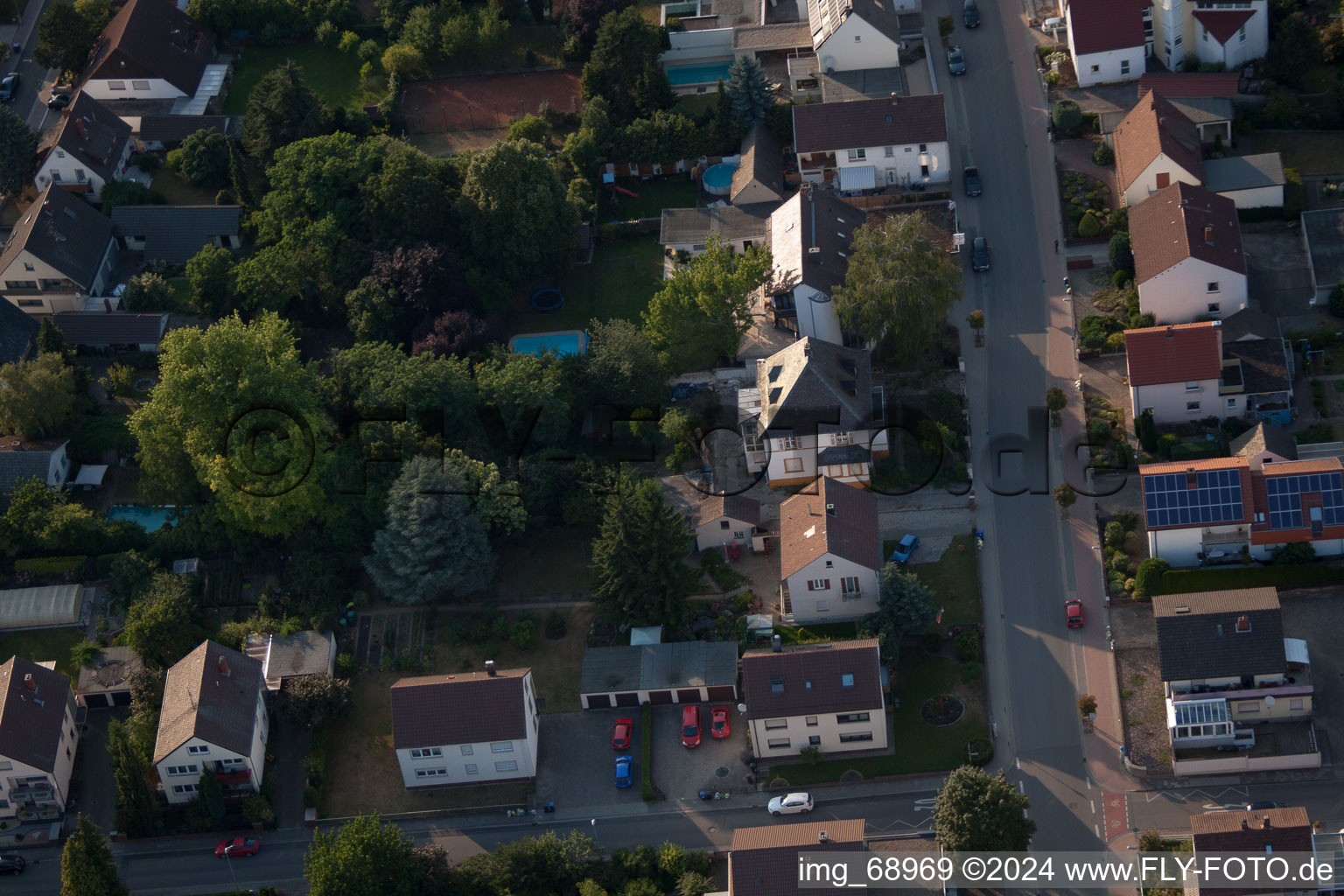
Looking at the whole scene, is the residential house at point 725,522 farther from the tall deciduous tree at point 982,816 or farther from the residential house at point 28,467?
the residential house at point 28,467

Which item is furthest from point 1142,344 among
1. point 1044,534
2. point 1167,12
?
point 1167,12

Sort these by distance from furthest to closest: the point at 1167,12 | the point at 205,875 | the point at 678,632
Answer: the point at 1167,12
the point at 678,632
the point at 205,875

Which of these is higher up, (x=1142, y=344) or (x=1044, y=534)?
(x=1142, y=344)

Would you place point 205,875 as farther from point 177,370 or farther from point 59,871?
point 177,370

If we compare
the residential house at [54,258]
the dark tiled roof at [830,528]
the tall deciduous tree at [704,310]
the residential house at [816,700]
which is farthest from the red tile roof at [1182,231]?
the residential house at [54,258]

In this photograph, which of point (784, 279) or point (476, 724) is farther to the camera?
point (784, 279)

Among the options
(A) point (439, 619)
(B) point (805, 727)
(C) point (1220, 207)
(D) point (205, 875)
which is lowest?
(D) point (205, 875)
